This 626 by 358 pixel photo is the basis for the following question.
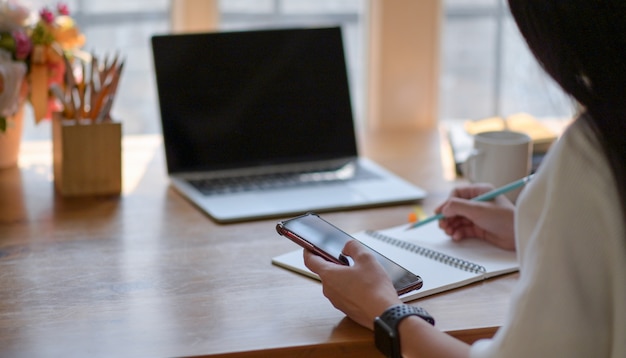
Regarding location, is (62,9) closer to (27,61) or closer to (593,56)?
(27,61)

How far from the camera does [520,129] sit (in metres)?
1.88

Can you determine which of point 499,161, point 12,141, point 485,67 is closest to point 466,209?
point 499,161

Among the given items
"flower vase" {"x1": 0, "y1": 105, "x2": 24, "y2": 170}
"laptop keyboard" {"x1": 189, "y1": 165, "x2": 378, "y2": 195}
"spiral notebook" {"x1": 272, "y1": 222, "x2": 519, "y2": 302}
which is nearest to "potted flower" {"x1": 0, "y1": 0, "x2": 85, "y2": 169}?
"flower vase" {"x1": 0, "y1": 105, "x2": 24, "y2": 170}

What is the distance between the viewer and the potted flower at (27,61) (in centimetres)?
161

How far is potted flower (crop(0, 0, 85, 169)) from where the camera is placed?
1.61 meters

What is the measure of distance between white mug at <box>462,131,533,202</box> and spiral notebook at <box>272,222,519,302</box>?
0.57 ft

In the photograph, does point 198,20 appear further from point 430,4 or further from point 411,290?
point 411,290

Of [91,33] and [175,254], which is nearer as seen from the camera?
[175,254]

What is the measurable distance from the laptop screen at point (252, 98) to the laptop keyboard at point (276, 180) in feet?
0.14

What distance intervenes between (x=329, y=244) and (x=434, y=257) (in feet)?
0.62

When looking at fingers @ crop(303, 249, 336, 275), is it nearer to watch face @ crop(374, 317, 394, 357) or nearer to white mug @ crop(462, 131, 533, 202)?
watch face @ crop(374, 317, 394, 357)

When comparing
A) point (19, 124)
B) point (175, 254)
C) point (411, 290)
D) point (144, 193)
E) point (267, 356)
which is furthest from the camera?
point (19, 124)

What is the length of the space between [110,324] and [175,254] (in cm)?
26

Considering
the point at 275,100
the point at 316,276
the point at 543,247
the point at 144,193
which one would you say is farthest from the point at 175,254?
the point at 543,247
